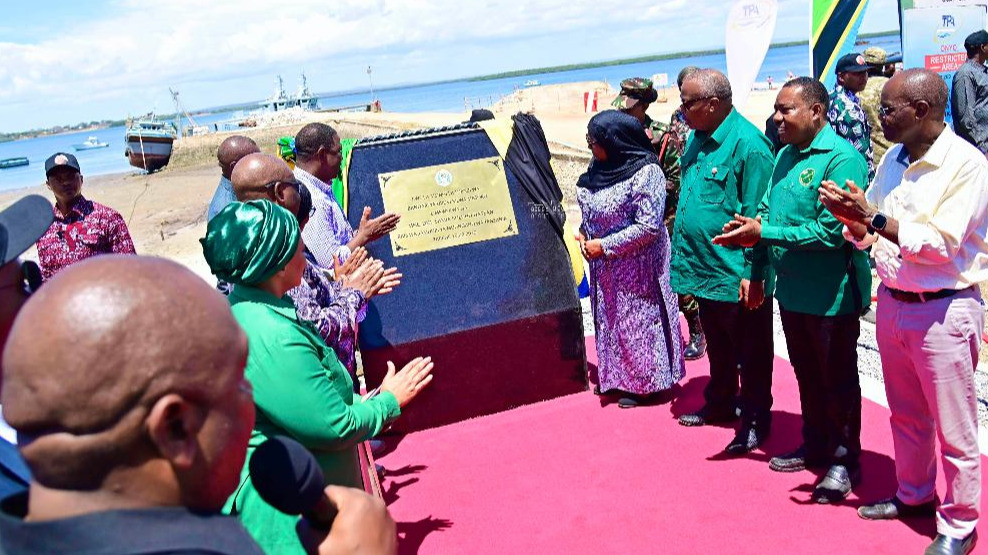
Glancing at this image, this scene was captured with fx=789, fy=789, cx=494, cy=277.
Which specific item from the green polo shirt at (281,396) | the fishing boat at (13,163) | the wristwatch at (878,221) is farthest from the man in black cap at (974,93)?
the fishing boat at (13,163)

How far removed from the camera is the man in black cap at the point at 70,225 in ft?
15.6

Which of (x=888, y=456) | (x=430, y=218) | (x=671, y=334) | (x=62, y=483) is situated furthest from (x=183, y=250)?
(x=62, y=483)

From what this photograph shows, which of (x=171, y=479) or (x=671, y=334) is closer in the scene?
(x=171, y=479)

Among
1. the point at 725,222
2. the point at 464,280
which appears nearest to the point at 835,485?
the point at 725,222

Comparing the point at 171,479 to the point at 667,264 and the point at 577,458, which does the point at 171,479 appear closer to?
the point at 577,458

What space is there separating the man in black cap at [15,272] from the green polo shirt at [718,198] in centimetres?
315

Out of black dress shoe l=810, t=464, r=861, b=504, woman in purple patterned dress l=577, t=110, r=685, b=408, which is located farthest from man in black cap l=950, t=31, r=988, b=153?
black dress shoe l=810, t=464, r=861, b=504

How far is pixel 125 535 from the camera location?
919mm

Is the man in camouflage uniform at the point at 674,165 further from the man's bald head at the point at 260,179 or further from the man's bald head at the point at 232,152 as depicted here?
the man's bald head at the point at 260,179

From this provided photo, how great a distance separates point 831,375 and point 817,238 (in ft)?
2.15

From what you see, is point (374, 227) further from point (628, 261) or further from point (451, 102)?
point (451, 102)

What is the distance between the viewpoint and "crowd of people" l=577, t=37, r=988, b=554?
2.89m

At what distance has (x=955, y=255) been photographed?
112 inches

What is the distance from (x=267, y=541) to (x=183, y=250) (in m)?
13.3
